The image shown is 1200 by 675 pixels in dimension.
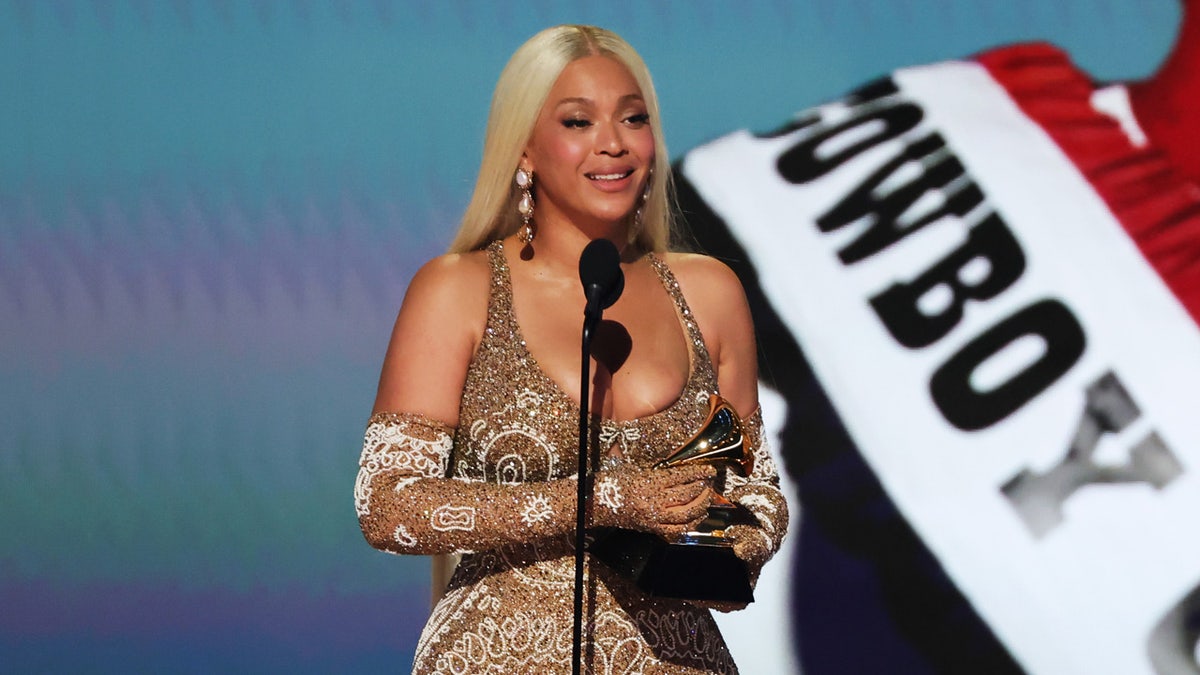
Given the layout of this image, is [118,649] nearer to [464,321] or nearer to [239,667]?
[239,667]

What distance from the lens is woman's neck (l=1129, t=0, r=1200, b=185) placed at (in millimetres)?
2965

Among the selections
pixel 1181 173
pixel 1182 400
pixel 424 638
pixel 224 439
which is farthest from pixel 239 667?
pixel 1181 173

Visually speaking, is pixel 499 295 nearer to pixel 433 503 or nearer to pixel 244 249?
pixel 433 503

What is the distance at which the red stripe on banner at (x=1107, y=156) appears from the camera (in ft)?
9.70

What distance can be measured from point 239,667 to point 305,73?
117 cm

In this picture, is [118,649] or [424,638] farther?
[118,649]

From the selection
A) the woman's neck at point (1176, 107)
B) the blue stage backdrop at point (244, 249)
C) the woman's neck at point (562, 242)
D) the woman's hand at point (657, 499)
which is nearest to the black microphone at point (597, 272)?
the woman's hand at point (657, 499)

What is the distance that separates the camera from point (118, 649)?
2887mm

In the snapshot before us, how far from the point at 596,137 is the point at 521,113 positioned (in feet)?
0.35

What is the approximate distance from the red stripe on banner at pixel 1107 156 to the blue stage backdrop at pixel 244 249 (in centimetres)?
5

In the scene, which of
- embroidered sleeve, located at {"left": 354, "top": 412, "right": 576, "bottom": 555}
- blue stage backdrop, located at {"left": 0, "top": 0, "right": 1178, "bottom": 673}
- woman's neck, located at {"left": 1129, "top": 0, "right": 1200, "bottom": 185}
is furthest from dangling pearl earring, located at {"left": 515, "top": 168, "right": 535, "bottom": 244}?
woman's neck, located at {"left": 1129, "top": 0, "right": 1200, "bottom": 185}

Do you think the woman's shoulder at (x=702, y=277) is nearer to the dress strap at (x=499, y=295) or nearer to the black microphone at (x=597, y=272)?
the dress strap at (x=499, y=295)

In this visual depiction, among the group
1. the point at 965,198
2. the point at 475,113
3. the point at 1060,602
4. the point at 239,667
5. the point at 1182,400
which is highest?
the point at 475,113

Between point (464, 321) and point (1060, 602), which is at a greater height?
point (464, 321)
